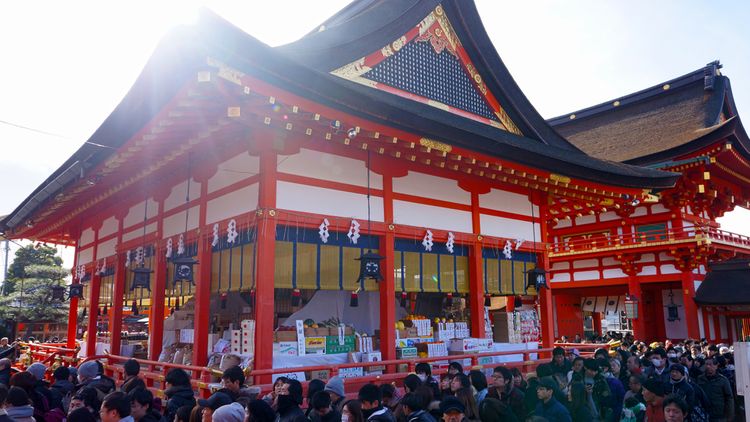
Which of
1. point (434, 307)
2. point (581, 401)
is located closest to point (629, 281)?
point (434, 307)

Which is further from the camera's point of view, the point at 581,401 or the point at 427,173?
the point at 427,173

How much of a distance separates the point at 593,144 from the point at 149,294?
24486 mm

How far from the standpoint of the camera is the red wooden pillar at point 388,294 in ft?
34.3

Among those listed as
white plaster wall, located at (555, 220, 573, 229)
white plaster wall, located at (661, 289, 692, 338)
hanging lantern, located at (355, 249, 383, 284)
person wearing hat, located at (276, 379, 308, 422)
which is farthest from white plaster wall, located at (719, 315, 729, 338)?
person wearing hat, located at (276, 379, 308, 422)

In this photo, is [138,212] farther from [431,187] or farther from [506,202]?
[506,202]

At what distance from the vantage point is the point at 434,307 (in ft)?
49.6

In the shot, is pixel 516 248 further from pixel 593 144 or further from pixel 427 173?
pixel 593 144

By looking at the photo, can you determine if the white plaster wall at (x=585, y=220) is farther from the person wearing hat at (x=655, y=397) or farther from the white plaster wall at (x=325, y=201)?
the person wearing hat at (x=655, y=397)

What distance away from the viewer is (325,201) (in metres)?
10.1

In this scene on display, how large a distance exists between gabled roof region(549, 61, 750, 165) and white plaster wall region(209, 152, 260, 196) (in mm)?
19347

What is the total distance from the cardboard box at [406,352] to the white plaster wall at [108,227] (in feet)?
29.8

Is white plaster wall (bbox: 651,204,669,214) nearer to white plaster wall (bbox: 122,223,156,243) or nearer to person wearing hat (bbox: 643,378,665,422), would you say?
person wearing hat (bbox: 643,378,665,422)

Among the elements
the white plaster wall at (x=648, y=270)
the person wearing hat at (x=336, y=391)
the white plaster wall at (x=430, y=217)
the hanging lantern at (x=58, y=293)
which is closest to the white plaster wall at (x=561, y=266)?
the white plaster wall at (x=648, y=270)

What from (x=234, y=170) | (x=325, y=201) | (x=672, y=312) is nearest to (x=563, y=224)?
(x=672, y=312)
